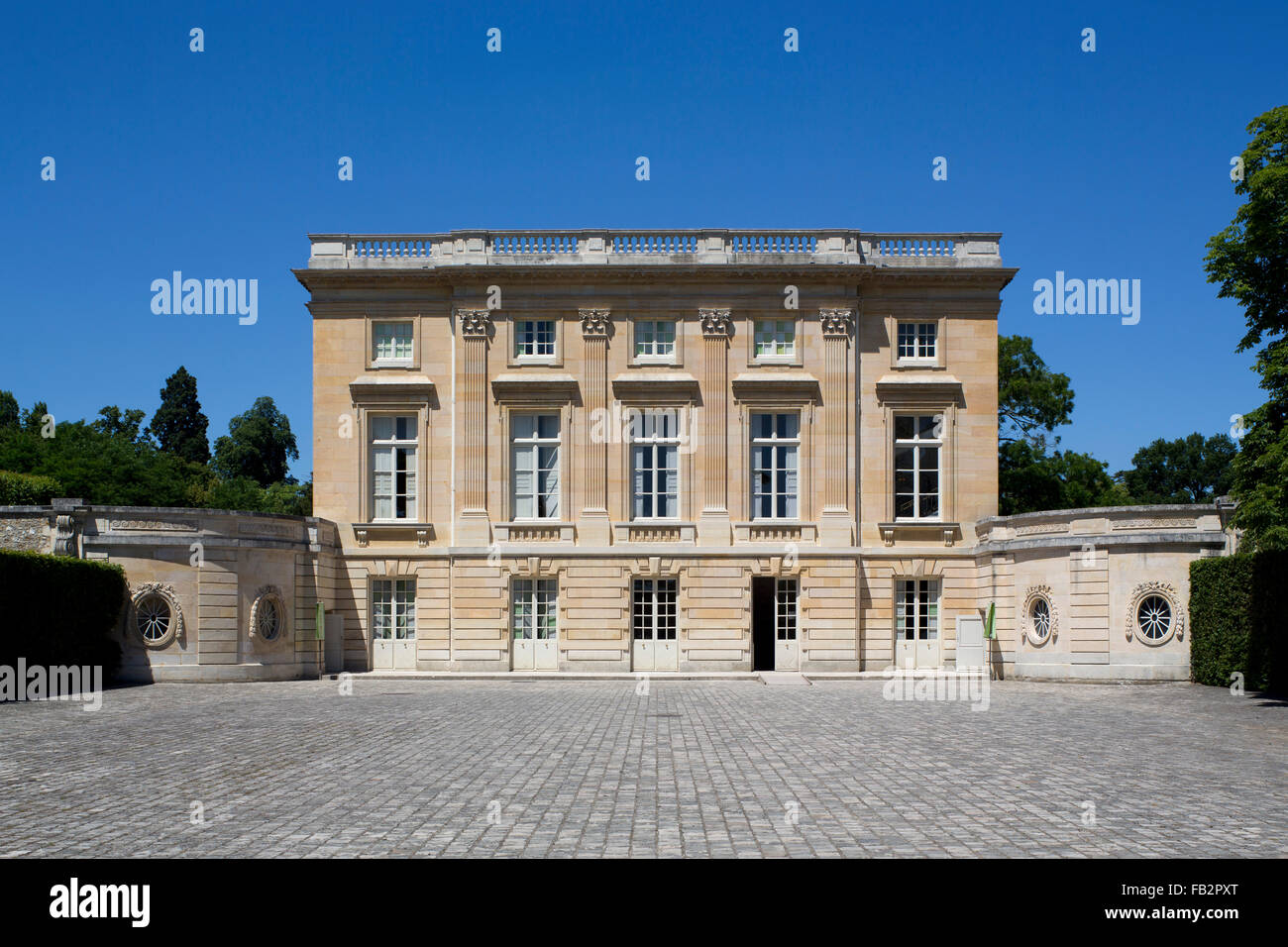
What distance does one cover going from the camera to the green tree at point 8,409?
79.4 meters

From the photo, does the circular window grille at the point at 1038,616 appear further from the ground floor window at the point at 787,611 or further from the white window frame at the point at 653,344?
the white window frame at the point at 653,344

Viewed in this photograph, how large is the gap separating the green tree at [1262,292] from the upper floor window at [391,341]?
77.5 feet

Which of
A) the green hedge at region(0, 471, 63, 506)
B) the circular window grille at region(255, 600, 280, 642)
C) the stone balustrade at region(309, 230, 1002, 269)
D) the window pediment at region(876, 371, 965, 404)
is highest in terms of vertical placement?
the stone balustrade at region(309, 230, 1002, 269)

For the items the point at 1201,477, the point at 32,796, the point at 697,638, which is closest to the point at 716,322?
the point at 697,638

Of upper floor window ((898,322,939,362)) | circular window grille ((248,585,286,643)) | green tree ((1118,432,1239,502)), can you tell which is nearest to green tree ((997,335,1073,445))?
upper floor window ((898,322,939,362))

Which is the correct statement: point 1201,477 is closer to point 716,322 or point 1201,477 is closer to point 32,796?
point 716,322

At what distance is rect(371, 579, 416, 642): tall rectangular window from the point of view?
35.1m

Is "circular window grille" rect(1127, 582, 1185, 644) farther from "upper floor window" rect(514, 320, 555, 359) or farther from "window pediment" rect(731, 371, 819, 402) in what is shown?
"upper floor window" rect(514, 320, 555, 359)

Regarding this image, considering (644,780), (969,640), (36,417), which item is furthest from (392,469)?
(36,417)

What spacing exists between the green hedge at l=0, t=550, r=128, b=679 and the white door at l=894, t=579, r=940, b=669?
23.0m

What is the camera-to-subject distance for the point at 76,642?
26641 mm

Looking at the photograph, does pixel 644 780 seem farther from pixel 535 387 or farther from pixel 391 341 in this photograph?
pixel 391 341

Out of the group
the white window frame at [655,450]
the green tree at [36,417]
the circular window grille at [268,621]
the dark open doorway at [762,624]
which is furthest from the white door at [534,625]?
the green tree at [36,417]

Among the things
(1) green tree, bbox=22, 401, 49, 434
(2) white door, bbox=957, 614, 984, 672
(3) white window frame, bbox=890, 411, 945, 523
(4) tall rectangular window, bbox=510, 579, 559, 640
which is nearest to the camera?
(2) white door, bbox=957, 614, 984, 672
